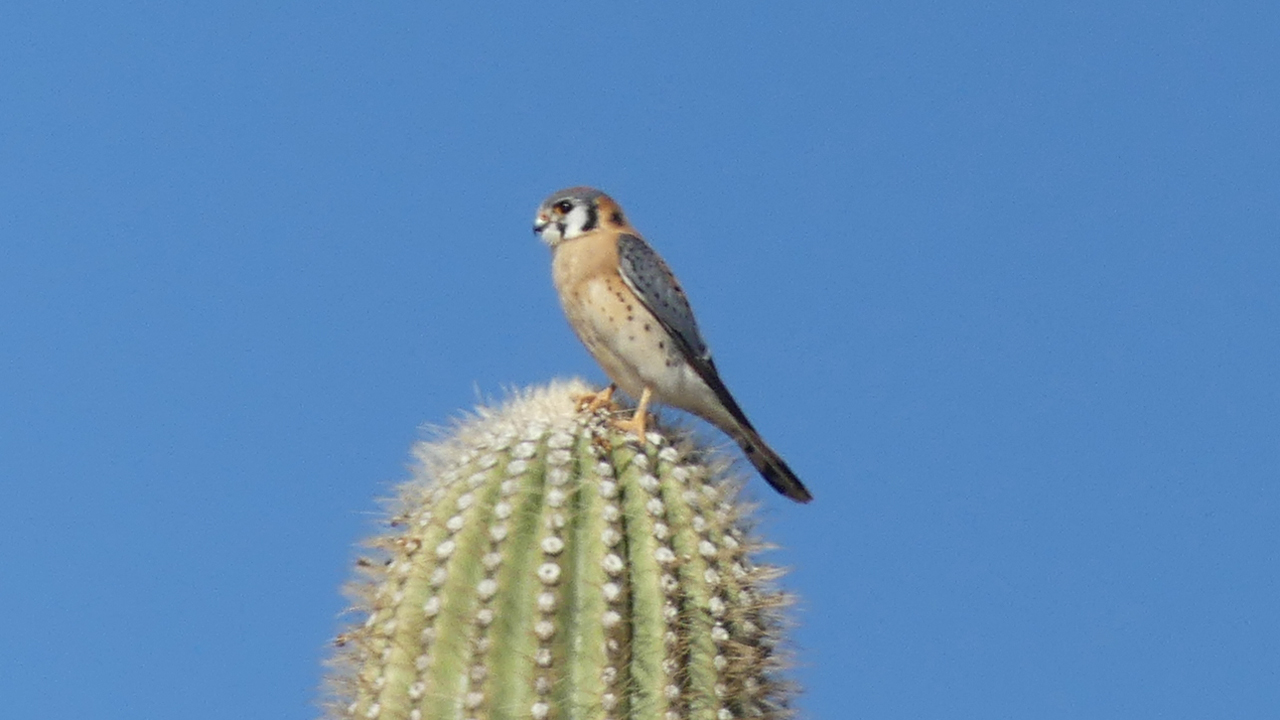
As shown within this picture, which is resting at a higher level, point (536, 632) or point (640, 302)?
point (640, 302)

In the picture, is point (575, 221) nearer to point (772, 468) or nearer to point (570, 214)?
point (570, 214)

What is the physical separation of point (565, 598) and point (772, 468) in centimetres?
222

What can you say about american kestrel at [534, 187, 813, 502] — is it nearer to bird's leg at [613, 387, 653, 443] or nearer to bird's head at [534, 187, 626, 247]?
bird's head at [534, 187, 626, 247]

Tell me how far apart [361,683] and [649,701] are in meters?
0.79

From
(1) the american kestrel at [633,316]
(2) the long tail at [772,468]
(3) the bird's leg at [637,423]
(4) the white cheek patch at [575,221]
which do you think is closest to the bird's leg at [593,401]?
(3) the bird's leg at [637,423]

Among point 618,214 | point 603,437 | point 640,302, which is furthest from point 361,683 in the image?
point 618,214

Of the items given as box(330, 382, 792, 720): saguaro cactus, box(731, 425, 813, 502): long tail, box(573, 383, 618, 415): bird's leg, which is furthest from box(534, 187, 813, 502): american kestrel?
box(330, 382, 792, 720): saguaro cactus

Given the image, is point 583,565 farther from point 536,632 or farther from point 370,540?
point 370,540

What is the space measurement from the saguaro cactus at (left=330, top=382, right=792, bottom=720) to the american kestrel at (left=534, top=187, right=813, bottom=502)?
60.0 inches

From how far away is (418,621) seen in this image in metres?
4.69

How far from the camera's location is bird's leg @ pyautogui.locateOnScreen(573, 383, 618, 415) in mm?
5391

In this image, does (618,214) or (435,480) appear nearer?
(435,480)

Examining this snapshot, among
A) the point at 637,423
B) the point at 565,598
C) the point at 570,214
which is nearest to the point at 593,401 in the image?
the point at 637,423

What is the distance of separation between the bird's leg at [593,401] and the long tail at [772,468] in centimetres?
121
